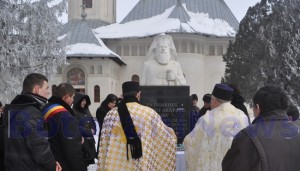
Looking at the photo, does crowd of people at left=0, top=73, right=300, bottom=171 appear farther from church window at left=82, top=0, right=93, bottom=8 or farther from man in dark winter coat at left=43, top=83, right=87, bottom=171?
church window at left=82, top=0, right=93, bottom=8

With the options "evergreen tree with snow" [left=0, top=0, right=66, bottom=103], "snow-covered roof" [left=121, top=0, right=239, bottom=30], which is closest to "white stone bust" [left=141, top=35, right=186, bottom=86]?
"evergreen tree with snow" [left=0, top=0, right=66, bottom=103]

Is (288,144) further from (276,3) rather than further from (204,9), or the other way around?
(204,9)

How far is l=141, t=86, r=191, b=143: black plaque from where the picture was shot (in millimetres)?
9773

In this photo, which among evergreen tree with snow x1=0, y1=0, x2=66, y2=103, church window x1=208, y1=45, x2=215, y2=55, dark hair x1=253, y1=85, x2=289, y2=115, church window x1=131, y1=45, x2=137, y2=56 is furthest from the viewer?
church window x1=208, y1=45, x2=215, y2=55

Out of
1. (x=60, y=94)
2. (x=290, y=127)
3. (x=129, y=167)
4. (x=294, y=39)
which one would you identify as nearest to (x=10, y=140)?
(x=60, y=94)

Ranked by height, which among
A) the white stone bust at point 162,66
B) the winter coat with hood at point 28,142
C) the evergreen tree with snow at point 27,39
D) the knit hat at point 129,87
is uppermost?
the evergreen tree with snow at point 27,39

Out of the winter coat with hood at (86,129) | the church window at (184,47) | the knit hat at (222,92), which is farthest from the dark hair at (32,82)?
the church window at (184,47)

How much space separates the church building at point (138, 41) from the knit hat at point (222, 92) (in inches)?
1440

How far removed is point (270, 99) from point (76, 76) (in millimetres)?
40993

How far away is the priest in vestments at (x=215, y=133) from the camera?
5598 millimetres

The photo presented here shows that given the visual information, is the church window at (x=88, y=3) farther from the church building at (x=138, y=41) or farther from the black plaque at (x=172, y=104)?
the black plaque at (x=172, y=104)

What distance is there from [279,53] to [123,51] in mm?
17352

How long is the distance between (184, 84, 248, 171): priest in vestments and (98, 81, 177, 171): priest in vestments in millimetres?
504

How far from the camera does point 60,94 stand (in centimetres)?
580
